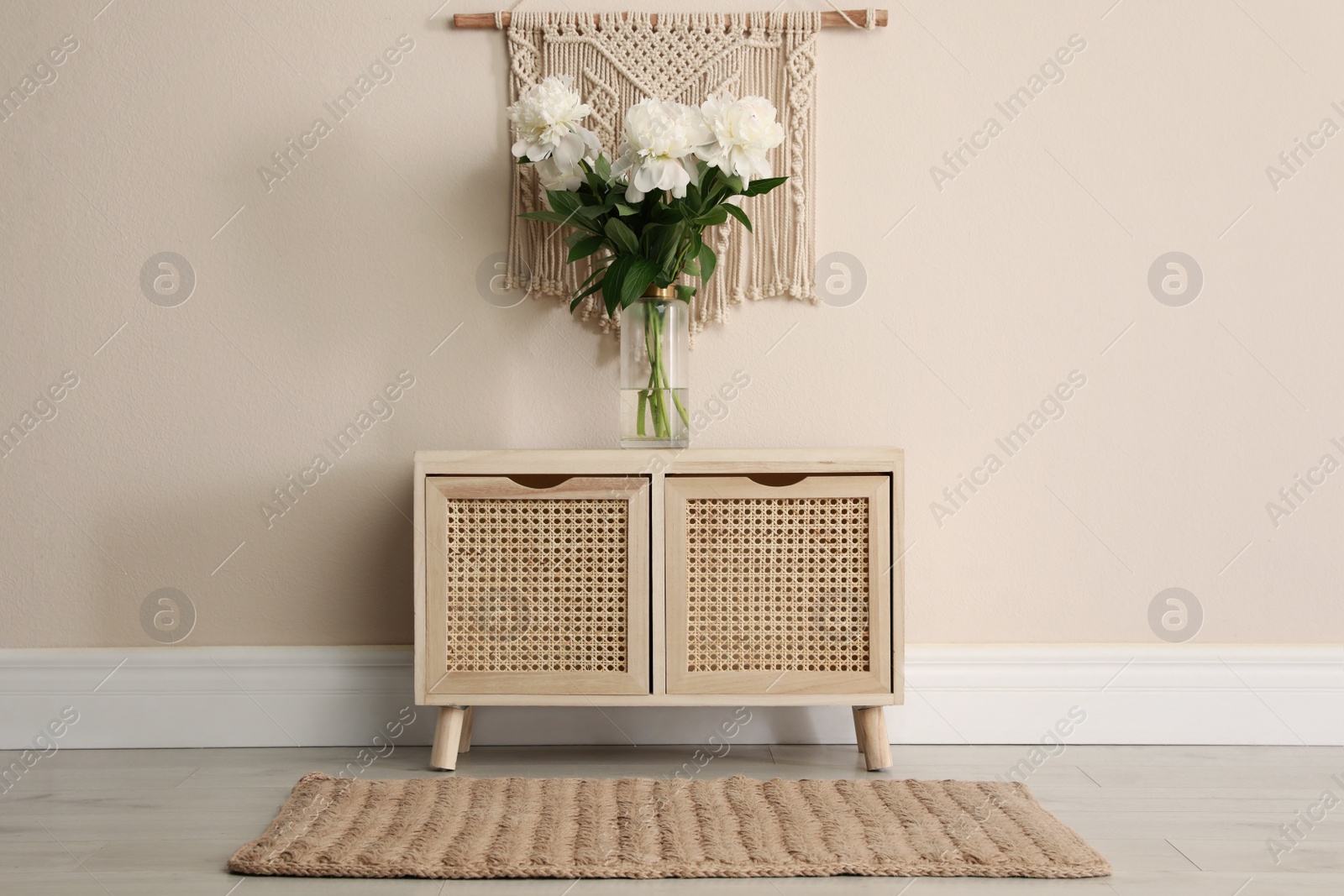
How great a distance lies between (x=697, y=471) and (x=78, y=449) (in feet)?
3.95

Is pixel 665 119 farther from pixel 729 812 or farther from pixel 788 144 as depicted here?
pixel 729 812

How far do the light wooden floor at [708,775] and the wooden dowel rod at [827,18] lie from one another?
1.36m

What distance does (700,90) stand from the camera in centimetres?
184

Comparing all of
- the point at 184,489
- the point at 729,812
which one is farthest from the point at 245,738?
the point at 729,812

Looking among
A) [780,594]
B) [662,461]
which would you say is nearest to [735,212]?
[662,461]

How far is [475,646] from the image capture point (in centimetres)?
161

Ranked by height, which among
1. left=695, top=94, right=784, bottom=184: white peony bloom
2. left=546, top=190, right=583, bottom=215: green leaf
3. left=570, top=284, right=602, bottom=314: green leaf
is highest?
left=695, top=94, right=784, bottom=184: white peony bloom

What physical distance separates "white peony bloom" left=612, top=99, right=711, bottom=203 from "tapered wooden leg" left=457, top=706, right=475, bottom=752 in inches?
38.2

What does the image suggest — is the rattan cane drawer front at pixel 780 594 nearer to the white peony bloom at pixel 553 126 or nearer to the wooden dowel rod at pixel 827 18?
the white peony bloom at pixel 553 126

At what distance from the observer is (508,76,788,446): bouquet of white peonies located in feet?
5.19

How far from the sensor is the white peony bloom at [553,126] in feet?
5.37

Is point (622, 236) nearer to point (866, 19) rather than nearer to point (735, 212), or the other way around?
point (735, 212)

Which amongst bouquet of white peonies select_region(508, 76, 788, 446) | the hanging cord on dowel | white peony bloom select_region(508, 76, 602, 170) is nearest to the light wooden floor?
bouquet of white peonies select_region(508, 76, 788, 446)

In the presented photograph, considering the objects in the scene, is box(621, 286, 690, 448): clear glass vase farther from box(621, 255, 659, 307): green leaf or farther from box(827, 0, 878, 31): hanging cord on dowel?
box(827, 0, 878, 31): hanging cord on dowel
